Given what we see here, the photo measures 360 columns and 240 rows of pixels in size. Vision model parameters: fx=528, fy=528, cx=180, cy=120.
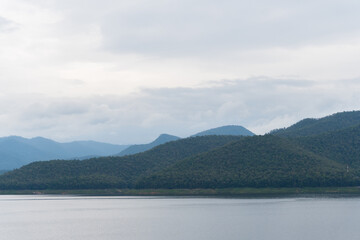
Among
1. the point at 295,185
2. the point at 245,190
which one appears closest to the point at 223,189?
the point at 245,190

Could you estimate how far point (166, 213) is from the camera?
130m

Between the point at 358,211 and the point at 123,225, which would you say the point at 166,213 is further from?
the point at 358,211

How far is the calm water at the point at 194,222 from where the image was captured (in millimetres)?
93500

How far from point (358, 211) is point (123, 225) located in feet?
174

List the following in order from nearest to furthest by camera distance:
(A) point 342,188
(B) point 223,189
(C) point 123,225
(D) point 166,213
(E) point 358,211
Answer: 1. (C) point 123,225
2. (E) point 358,211
3. (D) point 166,213
4. (A) point 342,188
5. (B) point 223,189

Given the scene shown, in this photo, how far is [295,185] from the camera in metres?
189

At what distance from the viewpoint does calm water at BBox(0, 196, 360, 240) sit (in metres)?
93.5

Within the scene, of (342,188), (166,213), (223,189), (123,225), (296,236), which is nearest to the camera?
(296,236)

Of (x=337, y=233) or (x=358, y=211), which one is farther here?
(x=358, y=211)

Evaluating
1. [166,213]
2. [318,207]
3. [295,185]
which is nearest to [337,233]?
[318,207]

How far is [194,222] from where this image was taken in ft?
363

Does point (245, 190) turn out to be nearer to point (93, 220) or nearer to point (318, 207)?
point (318, 207)

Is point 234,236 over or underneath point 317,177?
underneath

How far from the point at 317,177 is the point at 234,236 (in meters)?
106
